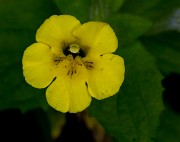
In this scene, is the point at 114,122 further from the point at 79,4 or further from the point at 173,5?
the point at 173,5

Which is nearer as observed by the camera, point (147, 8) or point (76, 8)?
point (76, 8)

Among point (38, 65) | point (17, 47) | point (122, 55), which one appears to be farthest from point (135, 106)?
point (17, 47)

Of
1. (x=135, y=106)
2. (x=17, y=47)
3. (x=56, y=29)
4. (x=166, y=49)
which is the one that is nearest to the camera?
(x=56, y=29)

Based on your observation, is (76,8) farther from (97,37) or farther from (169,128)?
(169,128)

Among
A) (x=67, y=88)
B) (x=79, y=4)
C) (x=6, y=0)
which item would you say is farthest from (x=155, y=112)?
(x=6, y=0)

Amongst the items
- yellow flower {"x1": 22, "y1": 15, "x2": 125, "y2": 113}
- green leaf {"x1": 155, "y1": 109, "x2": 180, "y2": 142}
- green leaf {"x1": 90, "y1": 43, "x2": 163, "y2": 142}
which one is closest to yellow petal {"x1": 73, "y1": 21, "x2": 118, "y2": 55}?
yellow flower {"x1": 22, "y1": 15, "x2": 125, "y2": 113}

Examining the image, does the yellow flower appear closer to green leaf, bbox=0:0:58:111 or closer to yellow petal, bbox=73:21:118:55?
yellow petal, bbox=73:21:118:55

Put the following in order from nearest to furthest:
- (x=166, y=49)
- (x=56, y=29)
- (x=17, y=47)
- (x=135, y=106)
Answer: (x=56, y=29) < (x=135, y=106) < (x=17, y=47) < (x=166, y=49)
